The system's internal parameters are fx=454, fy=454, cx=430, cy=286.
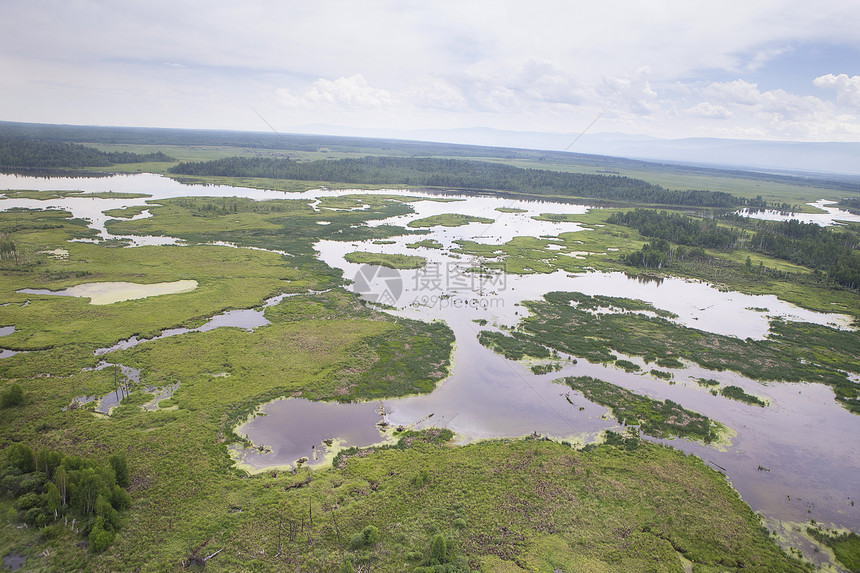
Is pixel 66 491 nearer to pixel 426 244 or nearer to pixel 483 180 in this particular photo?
pixel 426 244

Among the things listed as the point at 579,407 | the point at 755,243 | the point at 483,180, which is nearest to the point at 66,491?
the point at 579,407

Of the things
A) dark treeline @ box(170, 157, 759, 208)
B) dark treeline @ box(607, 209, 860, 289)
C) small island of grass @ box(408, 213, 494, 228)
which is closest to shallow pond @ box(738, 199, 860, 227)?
dark treeline @ box(170, 157, 759, 208)

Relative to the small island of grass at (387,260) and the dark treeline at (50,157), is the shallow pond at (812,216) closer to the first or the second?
the small island of grass at (387,260)

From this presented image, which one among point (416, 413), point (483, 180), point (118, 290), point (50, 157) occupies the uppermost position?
point (50, 157)

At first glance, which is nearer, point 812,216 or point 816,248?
point 816,248

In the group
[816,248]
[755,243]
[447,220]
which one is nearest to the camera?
[816,248]

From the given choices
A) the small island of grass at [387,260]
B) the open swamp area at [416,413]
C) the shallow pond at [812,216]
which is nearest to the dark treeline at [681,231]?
the open swamp area at [416,413]
